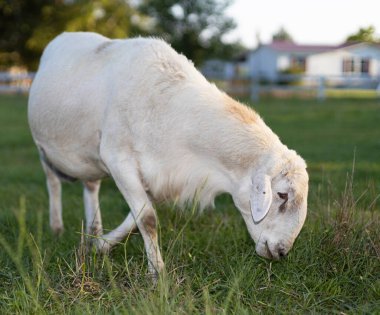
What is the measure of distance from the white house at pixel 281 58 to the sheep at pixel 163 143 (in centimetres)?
4177

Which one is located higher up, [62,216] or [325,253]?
[325,253]

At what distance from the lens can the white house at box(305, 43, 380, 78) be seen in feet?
107

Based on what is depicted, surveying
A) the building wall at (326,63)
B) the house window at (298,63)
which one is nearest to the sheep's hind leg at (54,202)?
the building wall at (326,63)

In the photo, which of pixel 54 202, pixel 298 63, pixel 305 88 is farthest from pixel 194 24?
pixel 54 202

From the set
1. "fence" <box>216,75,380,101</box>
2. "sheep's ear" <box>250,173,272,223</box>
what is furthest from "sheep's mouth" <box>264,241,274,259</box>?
"fence" <box>216,75,380,101</box>

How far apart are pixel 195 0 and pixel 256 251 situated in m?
46.2

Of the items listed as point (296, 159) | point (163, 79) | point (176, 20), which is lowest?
point (176, 20)

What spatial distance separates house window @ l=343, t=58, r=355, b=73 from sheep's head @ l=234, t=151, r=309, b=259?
3350cm

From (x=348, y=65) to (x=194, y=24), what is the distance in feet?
47.3

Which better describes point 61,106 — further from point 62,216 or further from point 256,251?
point 256,251

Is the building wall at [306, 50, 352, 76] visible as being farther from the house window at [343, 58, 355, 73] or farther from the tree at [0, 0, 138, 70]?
the tree at [0, 0, 138, 70]

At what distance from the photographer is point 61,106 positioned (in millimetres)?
5523

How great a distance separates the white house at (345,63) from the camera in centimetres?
3259

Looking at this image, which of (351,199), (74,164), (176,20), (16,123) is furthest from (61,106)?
(176,20)
